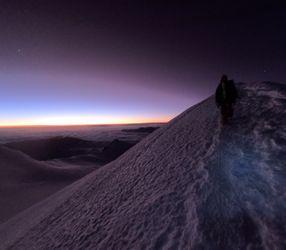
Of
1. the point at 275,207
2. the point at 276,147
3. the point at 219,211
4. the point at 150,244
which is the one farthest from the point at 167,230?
the point at 276,147

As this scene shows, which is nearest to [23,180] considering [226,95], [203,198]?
[226,95]

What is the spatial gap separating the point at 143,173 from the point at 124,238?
6.22 ft

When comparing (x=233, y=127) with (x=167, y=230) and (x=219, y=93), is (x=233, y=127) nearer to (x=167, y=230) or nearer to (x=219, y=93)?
(x=219, y=93)

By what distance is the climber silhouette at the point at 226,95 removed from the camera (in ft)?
14.5

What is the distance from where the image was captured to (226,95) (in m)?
4.49

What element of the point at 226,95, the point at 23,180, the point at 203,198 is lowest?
the point at 23,180

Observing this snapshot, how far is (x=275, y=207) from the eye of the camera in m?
2.61

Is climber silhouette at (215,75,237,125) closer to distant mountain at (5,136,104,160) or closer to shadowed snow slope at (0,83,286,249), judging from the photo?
shadowed snow slope at (0,83,286,249)

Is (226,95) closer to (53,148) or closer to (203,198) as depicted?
(203,198)

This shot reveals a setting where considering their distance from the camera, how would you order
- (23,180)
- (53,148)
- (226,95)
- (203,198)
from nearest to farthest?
1. (203,198)
2. (226,95)
3. (23,180)
4. (53,148)

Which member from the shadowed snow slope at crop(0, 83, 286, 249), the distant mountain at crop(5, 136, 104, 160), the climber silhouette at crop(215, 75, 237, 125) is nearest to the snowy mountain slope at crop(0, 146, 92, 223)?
the shadowed snow slope at crop(0, 83, 286, 249)

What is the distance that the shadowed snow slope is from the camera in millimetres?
2555

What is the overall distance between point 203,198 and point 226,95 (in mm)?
2224

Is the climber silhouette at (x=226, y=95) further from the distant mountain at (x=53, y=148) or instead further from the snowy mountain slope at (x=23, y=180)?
the distant mountain at (x=53, y=148)
